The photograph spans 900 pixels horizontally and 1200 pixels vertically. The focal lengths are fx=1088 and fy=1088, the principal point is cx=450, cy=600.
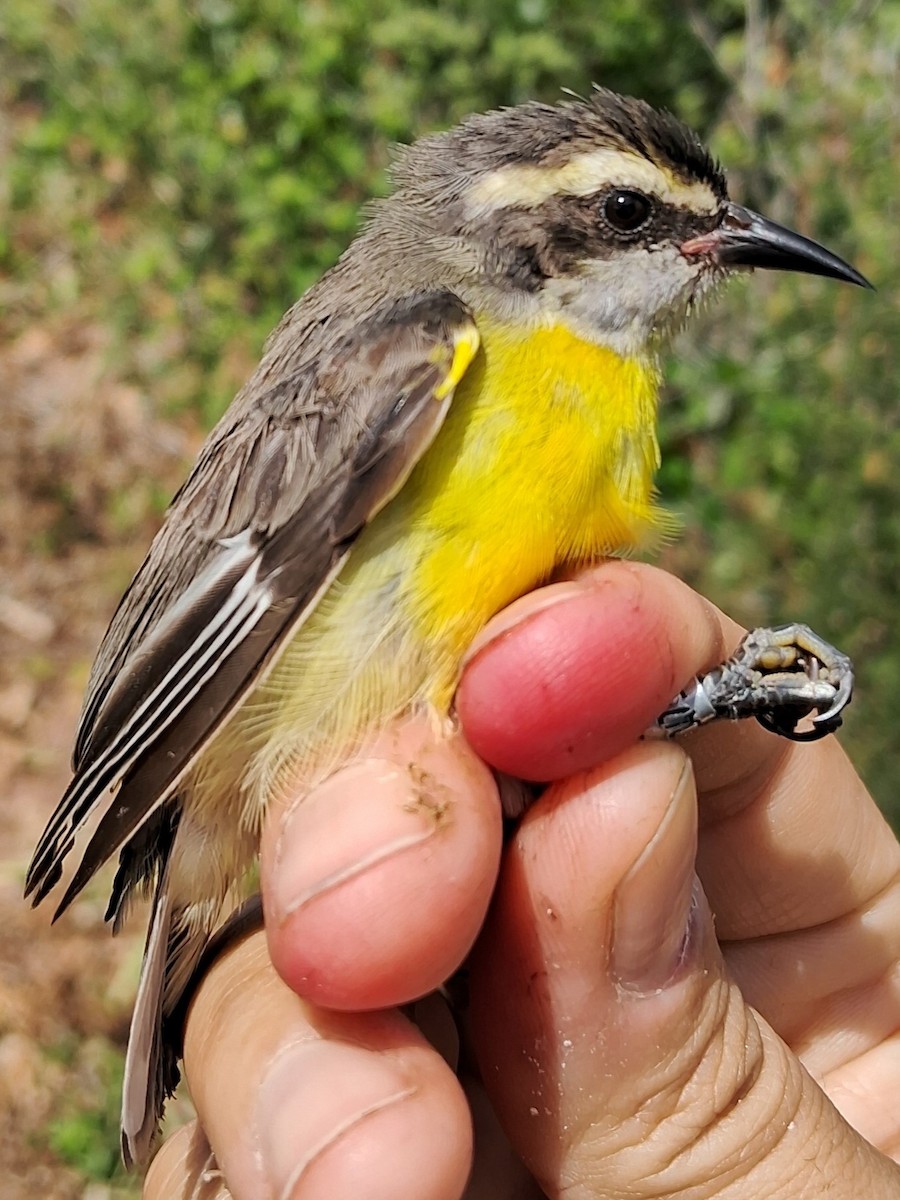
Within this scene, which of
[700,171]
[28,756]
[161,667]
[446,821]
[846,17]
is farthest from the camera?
[846,17]

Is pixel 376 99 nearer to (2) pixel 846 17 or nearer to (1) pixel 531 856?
(2) pixel 846 17

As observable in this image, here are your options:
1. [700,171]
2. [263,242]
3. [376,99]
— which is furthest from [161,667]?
[376,99]

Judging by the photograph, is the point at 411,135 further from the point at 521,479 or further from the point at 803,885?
the point at 803,885

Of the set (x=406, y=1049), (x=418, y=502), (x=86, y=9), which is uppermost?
(x=86, y=9)

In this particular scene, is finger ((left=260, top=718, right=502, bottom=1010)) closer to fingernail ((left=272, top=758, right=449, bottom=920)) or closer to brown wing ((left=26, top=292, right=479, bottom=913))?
fingernail ((left=272, top=758, right=449, bottom=920))

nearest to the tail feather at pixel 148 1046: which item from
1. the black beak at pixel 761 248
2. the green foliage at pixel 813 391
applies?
the black beak at pixel 761 248
